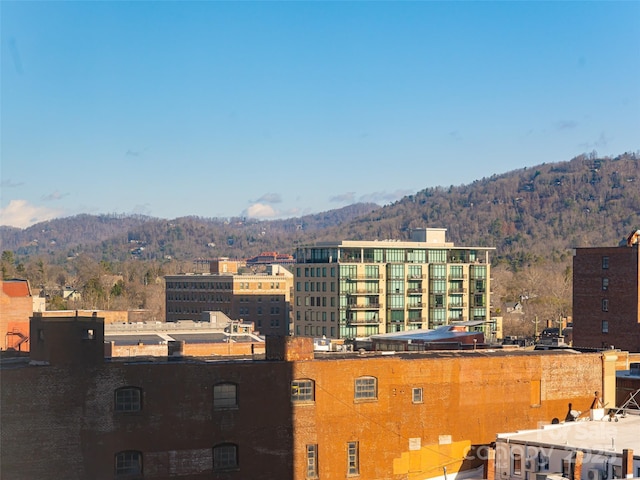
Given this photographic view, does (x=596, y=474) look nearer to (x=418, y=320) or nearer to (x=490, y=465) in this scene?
(x=490, y=465)

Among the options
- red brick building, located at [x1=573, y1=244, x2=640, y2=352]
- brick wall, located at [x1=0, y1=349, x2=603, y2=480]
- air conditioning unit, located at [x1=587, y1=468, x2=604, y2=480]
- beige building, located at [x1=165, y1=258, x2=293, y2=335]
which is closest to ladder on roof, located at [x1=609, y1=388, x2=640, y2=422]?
brick wall, located at [x1=0, y1=349, x2=603, y2=480]

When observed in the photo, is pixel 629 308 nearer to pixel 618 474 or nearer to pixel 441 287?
pixel 441 287

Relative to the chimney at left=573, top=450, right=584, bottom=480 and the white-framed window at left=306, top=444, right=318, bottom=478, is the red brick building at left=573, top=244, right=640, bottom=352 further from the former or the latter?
the white-framed window at left=306, top=444, right=318, bottom=478

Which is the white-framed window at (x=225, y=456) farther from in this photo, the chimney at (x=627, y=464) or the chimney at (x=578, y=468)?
the chimney at (x=627, y=464)

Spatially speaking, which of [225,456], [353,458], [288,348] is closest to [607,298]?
[353,458]

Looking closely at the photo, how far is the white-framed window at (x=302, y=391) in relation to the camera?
54469 mm

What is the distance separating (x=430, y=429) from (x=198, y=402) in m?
14.8

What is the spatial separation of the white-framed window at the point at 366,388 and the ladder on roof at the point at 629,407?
616 inches

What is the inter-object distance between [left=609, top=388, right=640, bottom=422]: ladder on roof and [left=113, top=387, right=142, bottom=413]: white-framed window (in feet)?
95.8

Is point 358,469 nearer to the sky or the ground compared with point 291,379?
nearer to the ground

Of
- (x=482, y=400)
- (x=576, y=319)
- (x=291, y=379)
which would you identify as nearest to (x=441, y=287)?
(x=576, y=319)

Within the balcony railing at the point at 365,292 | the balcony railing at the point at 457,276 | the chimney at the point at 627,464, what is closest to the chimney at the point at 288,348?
the chimney at the point at 627,464

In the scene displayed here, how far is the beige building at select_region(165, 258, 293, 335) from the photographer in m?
176

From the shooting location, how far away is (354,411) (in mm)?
56375
